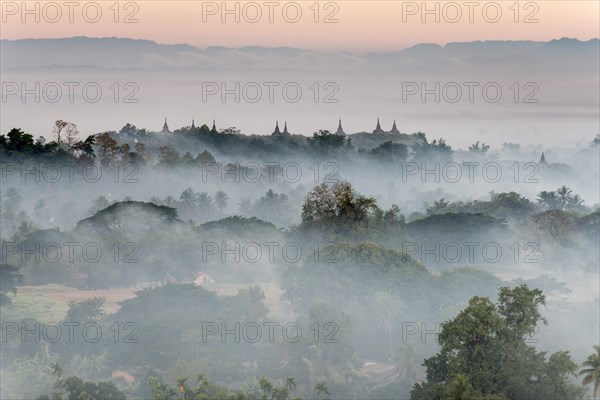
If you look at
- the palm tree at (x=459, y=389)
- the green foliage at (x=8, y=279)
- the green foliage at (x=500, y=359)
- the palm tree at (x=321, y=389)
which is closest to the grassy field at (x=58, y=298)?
the green foliage at (x=8, y=279)

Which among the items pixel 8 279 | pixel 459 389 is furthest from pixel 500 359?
pixel 8 279

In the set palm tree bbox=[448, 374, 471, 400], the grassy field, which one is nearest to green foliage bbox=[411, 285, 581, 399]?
palm tree bbox=[448, 374, 471, 400]

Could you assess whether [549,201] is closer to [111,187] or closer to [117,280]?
[111,187]

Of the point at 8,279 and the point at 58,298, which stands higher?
the point at 8,279

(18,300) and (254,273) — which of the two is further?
(254,273)

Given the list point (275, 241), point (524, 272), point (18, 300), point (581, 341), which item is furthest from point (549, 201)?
point (18, 300)

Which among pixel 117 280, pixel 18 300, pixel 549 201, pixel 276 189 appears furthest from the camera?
pixel 276 189

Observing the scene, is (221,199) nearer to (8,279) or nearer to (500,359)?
(8,279)
